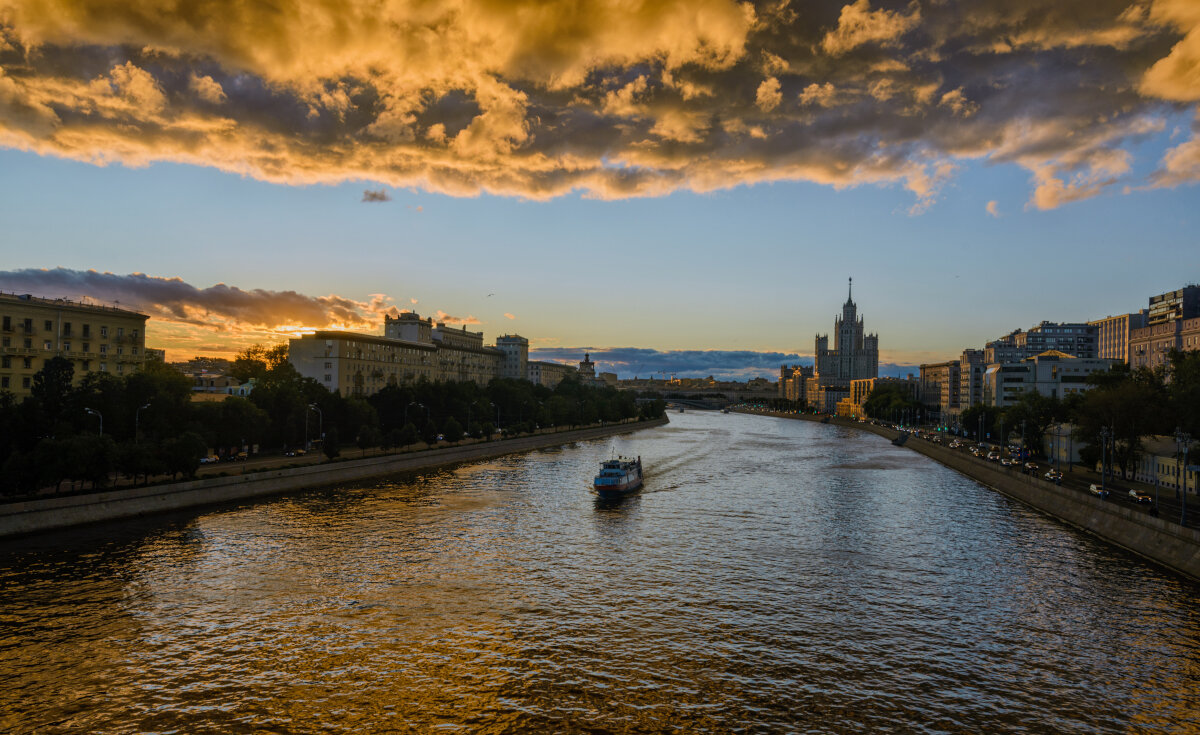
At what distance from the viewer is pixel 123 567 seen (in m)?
43.2

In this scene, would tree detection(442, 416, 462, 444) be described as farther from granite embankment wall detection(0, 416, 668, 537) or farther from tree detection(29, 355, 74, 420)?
tree detection(29, 355, 74, 420)

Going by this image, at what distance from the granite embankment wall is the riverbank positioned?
7614cm

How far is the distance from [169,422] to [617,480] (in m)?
51.4

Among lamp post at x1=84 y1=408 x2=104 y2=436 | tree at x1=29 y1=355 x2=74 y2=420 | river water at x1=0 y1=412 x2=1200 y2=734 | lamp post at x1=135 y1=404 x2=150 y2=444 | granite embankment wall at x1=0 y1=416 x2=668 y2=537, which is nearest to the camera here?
river water at x1=0 y1=412 x2=1200 y2=734

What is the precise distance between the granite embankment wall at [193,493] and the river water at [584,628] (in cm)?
190

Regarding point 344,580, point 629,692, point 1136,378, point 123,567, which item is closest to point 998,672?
point 629,692

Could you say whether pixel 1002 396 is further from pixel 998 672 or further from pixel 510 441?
pixel 998 672

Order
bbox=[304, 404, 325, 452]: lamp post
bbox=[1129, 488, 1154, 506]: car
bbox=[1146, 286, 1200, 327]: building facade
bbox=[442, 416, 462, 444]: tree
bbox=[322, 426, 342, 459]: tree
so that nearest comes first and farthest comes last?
bbox=[1129, 488, 1154, 506]: car, bbox=[322, 426, 342, 459]: tree, bbox=[304, 404, 325, 452]: lamp post, bbox=[442, 416, 462, 444]: tree, bbox=[1146, 286, 1200, 327]: building facade

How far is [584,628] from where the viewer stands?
1326 inches

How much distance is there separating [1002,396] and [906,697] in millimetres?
179147

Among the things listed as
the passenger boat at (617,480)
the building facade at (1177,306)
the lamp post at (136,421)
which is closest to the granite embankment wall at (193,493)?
the lamp post at (136,421)

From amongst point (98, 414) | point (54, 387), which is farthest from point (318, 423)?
point (98, 414)

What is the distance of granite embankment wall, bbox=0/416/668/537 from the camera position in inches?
1986

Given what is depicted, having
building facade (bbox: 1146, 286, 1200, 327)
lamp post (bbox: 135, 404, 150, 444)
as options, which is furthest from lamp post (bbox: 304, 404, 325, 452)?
building facade (bbox: 1146, 286, 1200, 327)
